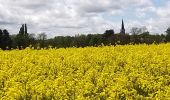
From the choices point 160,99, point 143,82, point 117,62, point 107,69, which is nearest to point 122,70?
point 107,69

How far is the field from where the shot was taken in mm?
9969

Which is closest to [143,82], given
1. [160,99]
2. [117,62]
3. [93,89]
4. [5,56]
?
[93,89]

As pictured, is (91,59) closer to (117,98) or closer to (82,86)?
(82,86)

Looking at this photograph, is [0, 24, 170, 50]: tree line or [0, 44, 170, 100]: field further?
[0, 24, 170, 50]: tree line

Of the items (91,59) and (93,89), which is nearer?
(93,89)

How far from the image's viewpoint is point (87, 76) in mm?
12195

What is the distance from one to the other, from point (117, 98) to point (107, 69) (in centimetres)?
419

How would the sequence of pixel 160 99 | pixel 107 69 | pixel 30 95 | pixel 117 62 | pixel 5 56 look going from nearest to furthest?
1. pixel 160 99
2. pixel 30 95
3. pixel 107 69
4. pixel 117 62
5. pixel 5 56

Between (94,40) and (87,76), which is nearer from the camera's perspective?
(87,76)

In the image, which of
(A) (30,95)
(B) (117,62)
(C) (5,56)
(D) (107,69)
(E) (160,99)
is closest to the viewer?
(E) (160,99)

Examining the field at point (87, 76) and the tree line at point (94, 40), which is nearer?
the field at point (87, 76)

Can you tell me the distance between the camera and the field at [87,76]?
997 centimetres

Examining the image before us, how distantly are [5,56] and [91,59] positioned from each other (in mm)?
3240

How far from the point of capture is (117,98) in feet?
30.9
